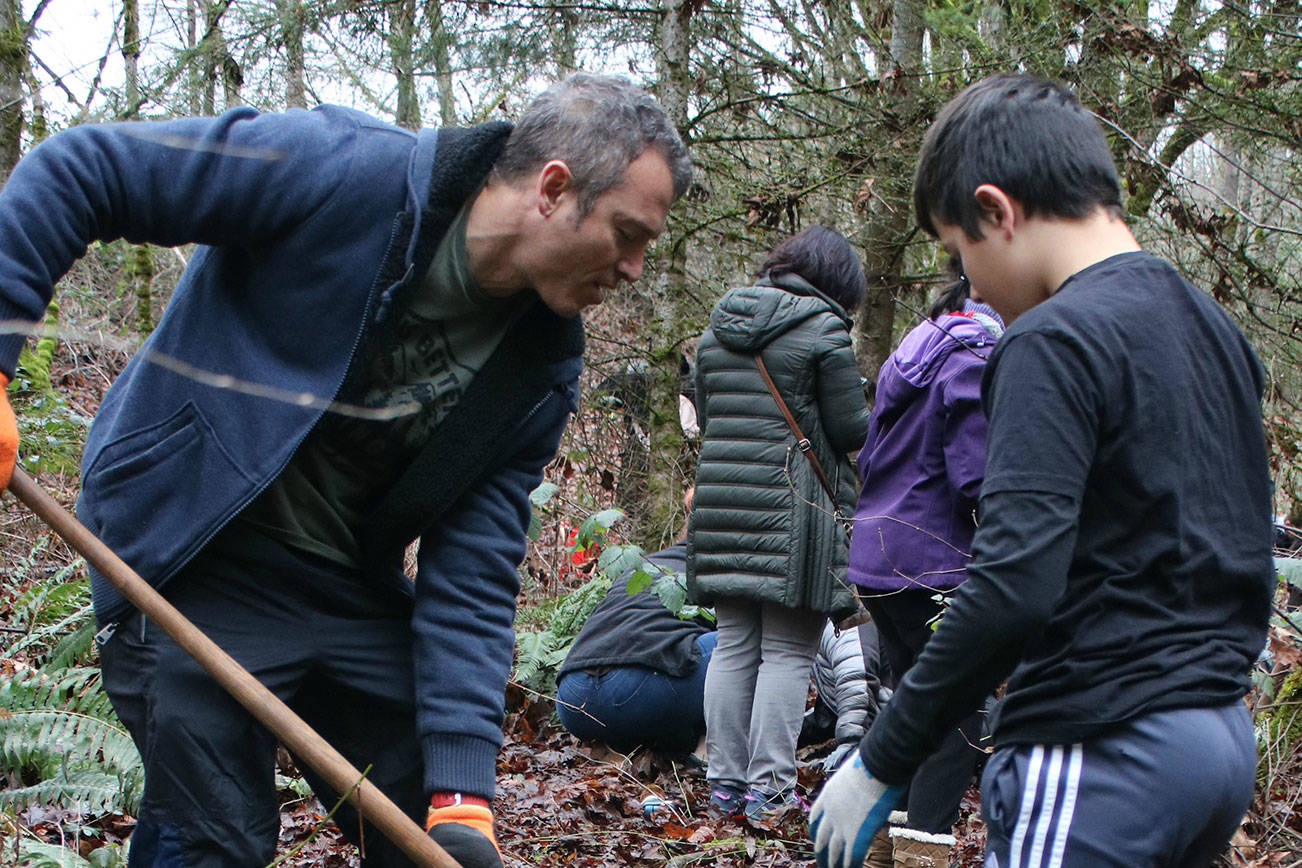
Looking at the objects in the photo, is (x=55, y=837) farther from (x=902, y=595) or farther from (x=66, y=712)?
(x=902, y=595)

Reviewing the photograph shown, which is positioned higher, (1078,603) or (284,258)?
(284,258)

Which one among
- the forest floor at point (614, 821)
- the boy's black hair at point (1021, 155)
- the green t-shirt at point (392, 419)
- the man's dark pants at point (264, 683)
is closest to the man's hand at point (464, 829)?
the man's dark pants at point (264, 683)

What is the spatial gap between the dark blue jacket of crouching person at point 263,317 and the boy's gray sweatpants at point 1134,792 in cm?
111

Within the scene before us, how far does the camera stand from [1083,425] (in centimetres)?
171

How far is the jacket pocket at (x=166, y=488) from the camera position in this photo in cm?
222

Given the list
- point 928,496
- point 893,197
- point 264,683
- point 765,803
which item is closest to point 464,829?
point 264,683

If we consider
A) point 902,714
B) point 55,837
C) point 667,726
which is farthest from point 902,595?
point 55,837

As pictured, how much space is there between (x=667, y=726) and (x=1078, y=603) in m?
3.46

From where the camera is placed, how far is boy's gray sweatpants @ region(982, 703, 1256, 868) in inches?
68.0

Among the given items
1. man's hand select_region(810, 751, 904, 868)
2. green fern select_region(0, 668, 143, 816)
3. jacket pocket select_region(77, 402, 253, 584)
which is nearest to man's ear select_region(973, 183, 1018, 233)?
man's hand select_region(810, 751, 904, 868)

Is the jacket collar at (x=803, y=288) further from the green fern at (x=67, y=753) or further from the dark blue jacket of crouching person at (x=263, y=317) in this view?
the green fern at (x=67, y=753)

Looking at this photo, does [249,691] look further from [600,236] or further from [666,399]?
[666,399]

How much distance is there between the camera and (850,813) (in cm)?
197

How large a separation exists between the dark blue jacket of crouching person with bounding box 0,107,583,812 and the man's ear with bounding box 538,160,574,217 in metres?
0.14
